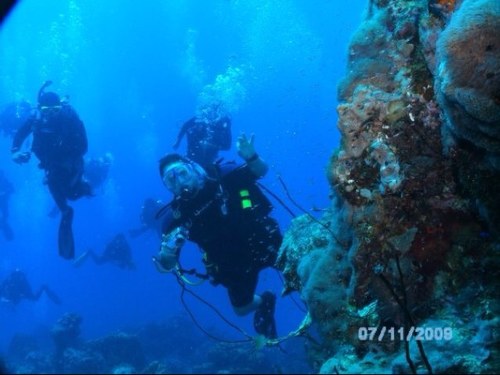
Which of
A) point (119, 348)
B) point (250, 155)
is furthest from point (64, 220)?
point (119, 348)

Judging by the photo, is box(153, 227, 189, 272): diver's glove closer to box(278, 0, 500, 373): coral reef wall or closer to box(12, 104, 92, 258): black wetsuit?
box(278, 0, 500, 373): coral reef wall

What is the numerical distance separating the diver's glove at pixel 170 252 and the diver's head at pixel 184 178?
0.67 meters

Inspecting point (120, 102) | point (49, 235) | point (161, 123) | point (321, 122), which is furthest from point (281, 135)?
point (49, 235)

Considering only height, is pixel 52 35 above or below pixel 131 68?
below

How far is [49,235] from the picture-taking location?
88625 millimetres

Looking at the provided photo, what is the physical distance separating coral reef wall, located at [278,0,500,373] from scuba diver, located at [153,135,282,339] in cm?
286

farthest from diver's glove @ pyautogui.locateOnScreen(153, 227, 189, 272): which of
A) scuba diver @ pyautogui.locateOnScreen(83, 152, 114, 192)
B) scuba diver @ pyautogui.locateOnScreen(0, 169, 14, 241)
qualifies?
scuba diver @ pyautogui.locateOnScreen(0, 169, 14, 241)

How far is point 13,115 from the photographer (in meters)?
14.9

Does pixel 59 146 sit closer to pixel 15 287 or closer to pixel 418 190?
pixel 418 190

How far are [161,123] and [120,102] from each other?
Result: 13.3m

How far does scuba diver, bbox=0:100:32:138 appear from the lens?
47.4ft

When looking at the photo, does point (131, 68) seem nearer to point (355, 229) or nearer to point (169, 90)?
point (169, 90)

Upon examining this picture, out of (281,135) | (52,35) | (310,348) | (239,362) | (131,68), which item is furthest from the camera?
(281,135)

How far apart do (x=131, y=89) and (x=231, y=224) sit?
76031 mm
